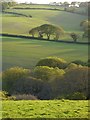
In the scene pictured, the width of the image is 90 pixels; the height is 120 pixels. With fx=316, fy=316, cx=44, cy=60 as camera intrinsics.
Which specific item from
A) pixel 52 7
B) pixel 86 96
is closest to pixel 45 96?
pixel 86 96

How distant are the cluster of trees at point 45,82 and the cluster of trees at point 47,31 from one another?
25.3 feet

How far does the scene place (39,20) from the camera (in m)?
30.4

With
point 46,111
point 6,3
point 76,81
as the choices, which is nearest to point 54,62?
point 76,81

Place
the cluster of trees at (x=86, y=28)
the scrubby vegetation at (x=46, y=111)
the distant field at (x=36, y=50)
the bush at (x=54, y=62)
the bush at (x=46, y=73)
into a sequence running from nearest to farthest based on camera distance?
the scrubby vegetation at (x=46, y=111) < the bush at (x=46, y=73) < the bush at (x=54, y=62) < the distant field at (x=36, y=50) < the cluster of trees at (x=86, y=28)

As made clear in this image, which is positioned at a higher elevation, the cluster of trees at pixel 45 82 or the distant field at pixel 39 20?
the distant field at pixel 39 20

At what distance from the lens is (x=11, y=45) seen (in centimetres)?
2403

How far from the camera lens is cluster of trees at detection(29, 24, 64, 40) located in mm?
25922

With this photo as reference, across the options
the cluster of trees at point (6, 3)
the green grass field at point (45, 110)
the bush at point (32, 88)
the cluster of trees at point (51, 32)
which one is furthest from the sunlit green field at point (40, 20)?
the green grass field at point (45, 110)

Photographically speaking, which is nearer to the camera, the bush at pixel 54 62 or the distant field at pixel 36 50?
the bush at pixel 54 62

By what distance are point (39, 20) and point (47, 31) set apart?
429cm

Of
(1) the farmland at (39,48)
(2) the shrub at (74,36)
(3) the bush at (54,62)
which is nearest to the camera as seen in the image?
(1) the farmland at (39,48)

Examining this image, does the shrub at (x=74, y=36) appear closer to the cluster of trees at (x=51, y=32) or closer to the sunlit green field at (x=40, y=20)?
the cluster of trees at (x=51, y=32)

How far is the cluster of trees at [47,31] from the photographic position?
25.9 m

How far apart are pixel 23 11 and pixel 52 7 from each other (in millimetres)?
3648
